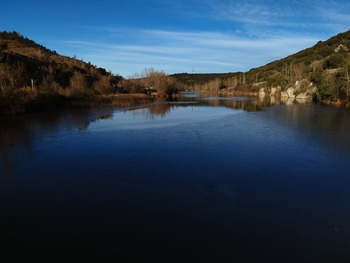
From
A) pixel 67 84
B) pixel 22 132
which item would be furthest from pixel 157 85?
pixel 22 132

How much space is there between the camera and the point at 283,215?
6605mm

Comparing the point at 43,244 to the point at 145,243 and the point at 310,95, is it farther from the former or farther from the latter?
the point at 310,95

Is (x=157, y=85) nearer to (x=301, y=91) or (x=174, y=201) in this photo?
(x=301, y=91)

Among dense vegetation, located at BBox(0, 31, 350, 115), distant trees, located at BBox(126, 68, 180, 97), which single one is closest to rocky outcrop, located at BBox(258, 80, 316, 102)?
dense vegetation, located at BBox(0, 31, 350, 115)

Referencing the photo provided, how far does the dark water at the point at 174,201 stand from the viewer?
5301mm

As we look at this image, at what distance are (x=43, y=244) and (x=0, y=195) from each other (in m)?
2.97

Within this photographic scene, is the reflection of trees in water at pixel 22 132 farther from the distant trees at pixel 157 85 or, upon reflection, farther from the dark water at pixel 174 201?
the distant trees at pixel 157 85

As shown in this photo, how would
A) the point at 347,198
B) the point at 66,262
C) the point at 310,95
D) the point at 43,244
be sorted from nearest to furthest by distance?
the point at 66,262 < the point at 43,244 < the point at 347,198 < the point at 310,95

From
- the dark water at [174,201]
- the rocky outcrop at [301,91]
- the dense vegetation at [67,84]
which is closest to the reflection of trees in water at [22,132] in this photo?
the dark water at [174,201]

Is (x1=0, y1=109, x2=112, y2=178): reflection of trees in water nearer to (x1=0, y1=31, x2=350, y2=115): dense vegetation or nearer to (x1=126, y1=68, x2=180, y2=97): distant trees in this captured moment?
(x1=0, y1=31, x2=350, y2=115): dense vegetation

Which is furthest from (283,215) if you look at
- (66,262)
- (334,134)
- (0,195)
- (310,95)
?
(310,95)

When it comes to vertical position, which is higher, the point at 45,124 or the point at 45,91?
the point at 45,91

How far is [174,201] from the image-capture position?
7281 millimetres

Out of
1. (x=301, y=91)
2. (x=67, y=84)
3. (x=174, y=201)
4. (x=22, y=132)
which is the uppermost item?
(x=67, y=84)
